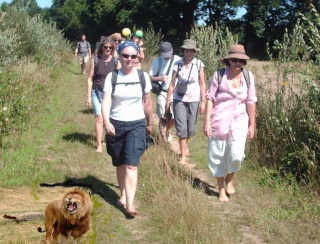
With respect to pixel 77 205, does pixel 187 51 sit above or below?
above

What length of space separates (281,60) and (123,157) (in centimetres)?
313

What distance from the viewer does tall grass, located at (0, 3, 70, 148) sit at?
8.57m

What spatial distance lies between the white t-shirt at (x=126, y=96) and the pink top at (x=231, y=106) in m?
0.94

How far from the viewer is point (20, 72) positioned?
475 inches

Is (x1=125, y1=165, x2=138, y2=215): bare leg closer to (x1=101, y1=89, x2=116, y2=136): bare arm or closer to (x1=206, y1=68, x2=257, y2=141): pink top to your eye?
(x1=101, y1=89, x2=116, y2=136): bare arm

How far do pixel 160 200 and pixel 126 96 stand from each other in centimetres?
123

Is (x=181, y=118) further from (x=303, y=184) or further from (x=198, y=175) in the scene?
(x=303, y=184)

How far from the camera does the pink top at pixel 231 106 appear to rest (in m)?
5.65

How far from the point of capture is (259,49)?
42.6m

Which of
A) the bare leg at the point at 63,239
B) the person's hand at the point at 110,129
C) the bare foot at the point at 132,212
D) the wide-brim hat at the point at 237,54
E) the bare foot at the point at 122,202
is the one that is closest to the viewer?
the bare leg at the point at 63,239

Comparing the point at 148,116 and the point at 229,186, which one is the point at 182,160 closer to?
the point at 229,186

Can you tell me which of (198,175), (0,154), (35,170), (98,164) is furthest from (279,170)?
(0,154)

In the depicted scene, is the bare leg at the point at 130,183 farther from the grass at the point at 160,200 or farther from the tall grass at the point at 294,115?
the tall grass at the point at 294,115

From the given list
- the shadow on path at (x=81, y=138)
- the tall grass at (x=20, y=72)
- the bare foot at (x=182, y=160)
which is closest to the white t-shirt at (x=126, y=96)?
the bare foot at (x=182, y=160)
